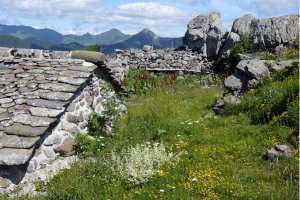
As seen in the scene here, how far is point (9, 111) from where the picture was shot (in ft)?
34.0

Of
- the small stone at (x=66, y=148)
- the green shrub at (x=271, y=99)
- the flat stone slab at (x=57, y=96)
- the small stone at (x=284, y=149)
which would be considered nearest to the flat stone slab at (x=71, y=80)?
the flat stone slab at (x=57, y=96)

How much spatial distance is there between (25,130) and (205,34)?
20564 mm

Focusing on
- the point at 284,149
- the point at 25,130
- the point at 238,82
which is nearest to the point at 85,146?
the point at 25,130

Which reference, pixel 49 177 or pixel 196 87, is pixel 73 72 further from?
pixel 196 87

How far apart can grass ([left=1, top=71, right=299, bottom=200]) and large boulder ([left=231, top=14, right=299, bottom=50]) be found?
12465 millimetres

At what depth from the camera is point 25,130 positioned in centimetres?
962

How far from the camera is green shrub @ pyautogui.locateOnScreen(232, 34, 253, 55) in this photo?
24384 millimetres

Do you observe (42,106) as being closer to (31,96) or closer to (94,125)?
(31,96)

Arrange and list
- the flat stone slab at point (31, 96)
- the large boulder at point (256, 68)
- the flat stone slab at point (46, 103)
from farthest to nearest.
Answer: the large boulder at point (256, 68) → the flat stone slab at point (46, 103) → the flat stone slab at point (31, 96)

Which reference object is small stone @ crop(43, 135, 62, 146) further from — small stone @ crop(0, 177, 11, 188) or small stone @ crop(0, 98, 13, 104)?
small stone @ crop(0, 98, 13, 104)

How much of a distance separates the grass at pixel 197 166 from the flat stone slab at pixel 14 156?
82 centimetres

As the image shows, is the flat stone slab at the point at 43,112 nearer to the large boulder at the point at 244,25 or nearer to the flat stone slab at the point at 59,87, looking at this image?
the flat stone slab at the point at 59,87

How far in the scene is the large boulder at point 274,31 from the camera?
23.6 m

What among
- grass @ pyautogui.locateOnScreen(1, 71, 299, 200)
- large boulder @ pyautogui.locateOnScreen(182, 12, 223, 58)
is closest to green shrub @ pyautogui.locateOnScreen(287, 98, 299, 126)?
grass @ pyautogui.locateOnScreen(1, 71, 299, 200)
